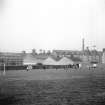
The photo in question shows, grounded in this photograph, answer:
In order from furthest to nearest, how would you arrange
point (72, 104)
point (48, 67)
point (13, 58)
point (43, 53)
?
1. point (43, 53)
2. point (13, 58)
3. point (48, 67)
4. point (72, 104)

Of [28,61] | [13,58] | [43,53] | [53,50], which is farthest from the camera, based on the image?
[53,50]

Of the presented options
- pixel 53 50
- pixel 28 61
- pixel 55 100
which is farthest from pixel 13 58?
pixel 55 100

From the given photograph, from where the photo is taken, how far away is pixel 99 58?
6344 inches

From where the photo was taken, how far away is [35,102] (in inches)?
594

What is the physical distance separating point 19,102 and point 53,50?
15471 centimetres

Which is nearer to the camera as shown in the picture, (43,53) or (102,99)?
(102,99)

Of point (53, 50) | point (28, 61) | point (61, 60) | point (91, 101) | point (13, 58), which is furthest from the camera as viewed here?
point (53, 50)

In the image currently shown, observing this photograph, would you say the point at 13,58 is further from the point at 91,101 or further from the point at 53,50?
the point at 91,101

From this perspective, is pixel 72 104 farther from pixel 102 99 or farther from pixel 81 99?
pixel 102 99

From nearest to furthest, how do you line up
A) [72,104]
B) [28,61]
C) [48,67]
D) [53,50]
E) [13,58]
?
1. [72,104]
2. [48,67]
3. [13,58]
4. [28,61]
5. [53,50]

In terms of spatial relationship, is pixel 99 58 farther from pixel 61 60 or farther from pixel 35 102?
pixel 35 102

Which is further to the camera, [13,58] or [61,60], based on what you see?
[61,60]

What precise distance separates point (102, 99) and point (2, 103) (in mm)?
6808

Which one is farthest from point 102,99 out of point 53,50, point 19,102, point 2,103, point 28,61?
point 53,50
